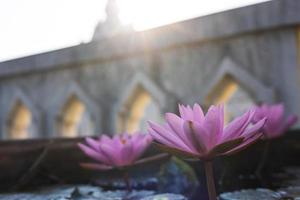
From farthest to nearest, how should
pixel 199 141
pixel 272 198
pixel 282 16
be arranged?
pixel 282 16, pixel 272 198, pixel 199 141

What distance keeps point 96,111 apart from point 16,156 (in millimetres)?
2459

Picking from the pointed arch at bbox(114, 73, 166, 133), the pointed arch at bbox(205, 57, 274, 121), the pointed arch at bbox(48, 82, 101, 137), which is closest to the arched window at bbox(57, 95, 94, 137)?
the pointed arch at bbox(48, 82, 101, 137)

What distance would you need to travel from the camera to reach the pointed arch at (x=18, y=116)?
13.7 feet

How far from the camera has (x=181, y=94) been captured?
330 centimetres

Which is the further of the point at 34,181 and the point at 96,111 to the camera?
the point at 96,111

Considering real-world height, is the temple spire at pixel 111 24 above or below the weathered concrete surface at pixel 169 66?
above

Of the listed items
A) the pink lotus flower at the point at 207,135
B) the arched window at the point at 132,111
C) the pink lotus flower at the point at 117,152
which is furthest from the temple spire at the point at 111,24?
the pink lotus flower at the point at 207,135

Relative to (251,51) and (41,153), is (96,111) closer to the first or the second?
(251,51)

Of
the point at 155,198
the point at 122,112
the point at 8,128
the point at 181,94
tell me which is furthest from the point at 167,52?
the point at 155,198

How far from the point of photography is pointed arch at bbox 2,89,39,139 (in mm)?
4172

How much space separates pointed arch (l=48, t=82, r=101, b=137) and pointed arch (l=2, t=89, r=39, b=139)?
27 cm

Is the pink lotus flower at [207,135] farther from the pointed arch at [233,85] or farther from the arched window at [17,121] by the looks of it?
the arched window at [17,121]

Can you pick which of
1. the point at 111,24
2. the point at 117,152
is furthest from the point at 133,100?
the point at 111,24

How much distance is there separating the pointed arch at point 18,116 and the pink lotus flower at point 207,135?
148 inches
